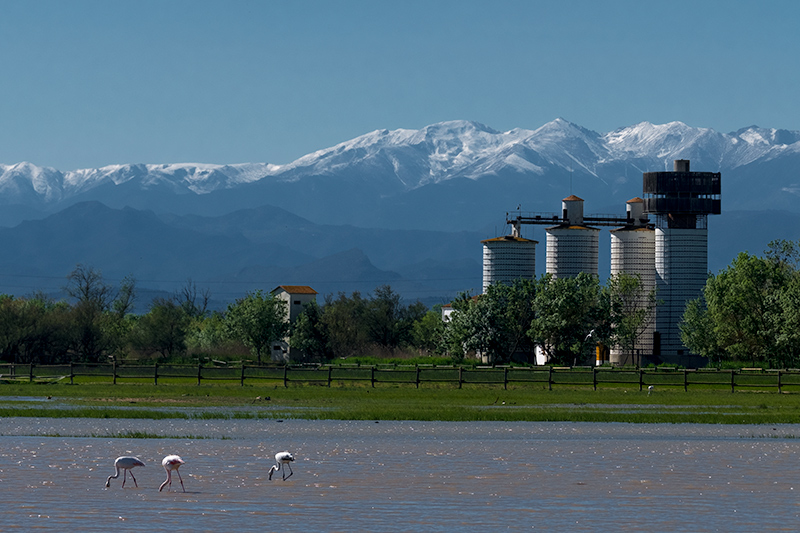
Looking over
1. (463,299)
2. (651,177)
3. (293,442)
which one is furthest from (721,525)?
(651,177)

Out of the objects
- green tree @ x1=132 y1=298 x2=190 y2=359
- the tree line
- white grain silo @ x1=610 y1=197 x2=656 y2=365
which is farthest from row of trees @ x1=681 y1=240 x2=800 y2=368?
green tree @ x1=132 y1=298 x2=190 y2=359

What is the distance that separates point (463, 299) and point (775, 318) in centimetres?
3972

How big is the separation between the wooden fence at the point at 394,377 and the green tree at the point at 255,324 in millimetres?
55132

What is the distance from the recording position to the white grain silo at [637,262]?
139 meters

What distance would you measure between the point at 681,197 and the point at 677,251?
23.5 ft

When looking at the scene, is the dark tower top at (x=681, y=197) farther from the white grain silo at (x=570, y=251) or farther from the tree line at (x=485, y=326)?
the tree line at (x=485, y=326)

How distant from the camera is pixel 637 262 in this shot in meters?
142

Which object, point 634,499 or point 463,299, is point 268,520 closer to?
point 634,499

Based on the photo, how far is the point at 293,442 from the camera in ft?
118

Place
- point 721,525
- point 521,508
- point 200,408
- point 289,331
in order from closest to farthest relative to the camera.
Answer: point 721,525 → point 521,508 → point 200,408 → point 289,331

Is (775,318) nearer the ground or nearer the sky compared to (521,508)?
nearer the sky

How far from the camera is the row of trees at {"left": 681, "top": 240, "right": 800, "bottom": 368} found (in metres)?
107

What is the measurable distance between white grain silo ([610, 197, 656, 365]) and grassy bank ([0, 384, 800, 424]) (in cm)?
6898

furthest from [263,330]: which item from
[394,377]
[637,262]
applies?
[394,377]
